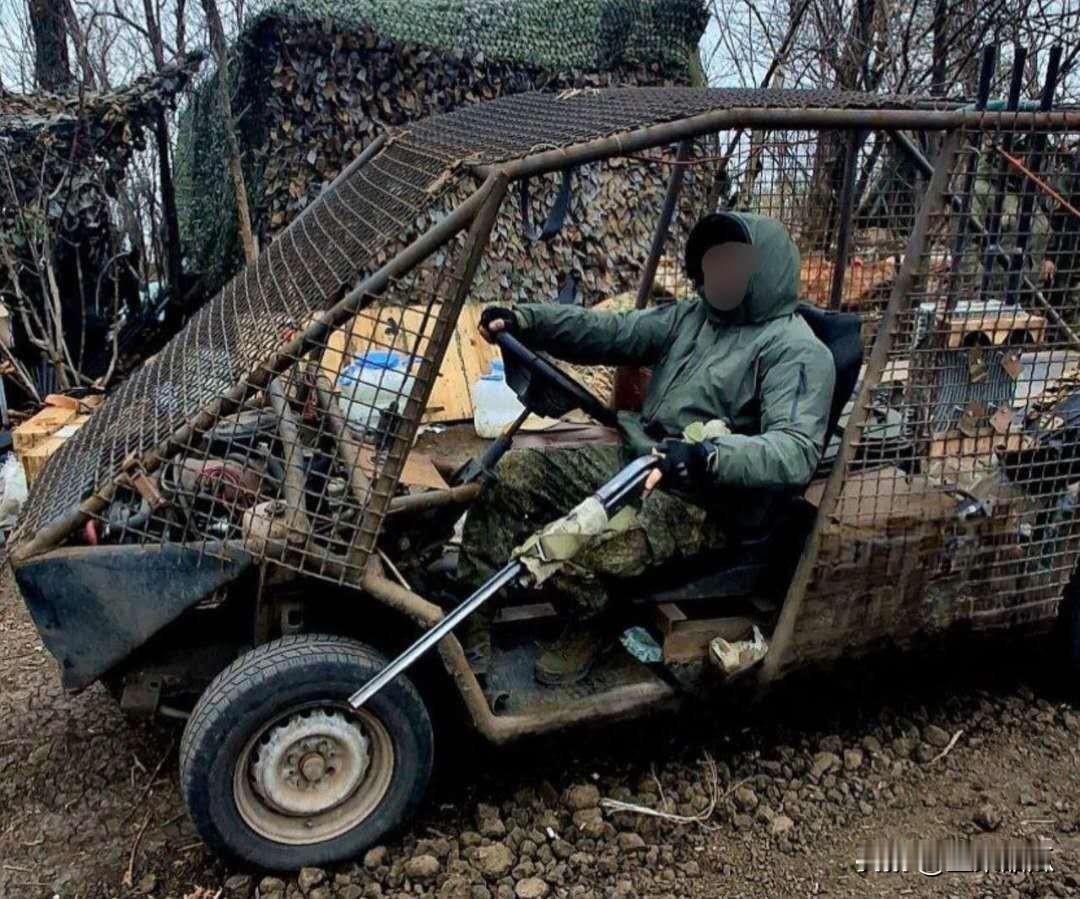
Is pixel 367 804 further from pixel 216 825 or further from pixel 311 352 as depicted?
pixel 311 352

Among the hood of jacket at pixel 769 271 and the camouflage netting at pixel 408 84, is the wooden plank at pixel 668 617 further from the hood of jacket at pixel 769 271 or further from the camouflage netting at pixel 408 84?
the camouflage netting at pixel 408 84

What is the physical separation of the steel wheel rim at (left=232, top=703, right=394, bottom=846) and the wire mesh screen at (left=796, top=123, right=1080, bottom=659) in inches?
52.0

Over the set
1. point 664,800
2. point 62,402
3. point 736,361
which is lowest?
point 664,800

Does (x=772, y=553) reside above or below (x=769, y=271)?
below

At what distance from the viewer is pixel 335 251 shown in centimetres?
291

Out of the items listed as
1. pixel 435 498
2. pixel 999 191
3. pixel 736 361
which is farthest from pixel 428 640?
pixel 999 191

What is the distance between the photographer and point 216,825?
8.60 ft

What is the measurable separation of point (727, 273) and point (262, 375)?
1467mm

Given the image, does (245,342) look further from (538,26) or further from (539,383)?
(538,26)

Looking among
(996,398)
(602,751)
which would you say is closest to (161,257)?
(602,751)

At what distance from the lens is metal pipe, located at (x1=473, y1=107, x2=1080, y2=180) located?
8.36 ft

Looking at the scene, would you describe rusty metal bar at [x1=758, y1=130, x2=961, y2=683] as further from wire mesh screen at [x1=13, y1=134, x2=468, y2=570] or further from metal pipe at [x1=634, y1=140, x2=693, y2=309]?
wire mesh screen at [x1=13, y1=134, x2=468, y2=570]

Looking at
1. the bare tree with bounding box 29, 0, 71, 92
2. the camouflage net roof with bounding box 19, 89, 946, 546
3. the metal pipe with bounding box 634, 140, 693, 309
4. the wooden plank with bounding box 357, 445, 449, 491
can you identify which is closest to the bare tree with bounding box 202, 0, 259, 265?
the bare tree with bounding box 29, 0, 71, 92

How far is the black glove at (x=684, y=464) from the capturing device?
263 cm
